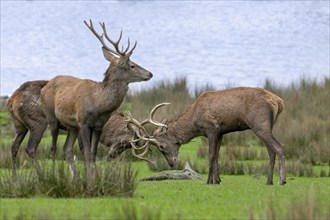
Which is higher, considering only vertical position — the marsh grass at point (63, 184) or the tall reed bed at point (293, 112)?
the marsh grass at point (63, 184)

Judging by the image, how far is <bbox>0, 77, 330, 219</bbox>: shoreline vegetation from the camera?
449 inches

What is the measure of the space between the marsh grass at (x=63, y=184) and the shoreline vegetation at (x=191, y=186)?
0.01 meters

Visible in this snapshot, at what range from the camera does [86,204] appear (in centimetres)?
1269

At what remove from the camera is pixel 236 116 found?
1806cm

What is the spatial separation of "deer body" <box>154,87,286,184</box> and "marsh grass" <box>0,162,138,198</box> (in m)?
4.13

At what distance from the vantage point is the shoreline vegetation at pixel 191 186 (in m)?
11.4

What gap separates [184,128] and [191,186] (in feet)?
10.2

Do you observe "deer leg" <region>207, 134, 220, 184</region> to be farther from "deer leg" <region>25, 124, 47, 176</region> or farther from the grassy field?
"deer leg" <region>25, 124, 47, 176</region>

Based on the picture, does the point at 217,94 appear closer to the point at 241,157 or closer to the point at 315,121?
the point at 241,157

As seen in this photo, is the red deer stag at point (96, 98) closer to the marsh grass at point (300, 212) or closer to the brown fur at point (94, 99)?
the brown fur at point (94, 99)

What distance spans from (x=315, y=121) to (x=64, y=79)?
43.1 feet

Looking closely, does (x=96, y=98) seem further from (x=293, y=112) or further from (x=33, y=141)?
(x=293, y=112)

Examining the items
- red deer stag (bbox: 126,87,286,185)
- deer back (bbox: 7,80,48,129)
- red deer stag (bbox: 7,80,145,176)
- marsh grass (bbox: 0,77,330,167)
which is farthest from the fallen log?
marsh grass (bbox: 0,77,330,167)

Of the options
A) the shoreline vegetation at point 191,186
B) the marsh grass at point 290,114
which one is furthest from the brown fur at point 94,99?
the marsh grass at point 290,114
